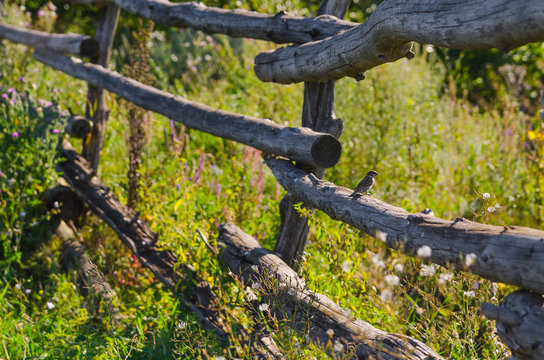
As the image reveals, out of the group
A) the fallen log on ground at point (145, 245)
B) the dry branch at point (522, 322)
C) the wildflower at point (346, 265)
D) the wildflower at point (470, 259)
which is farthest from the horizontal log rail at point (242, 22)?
the dry branch at point (522, 322)

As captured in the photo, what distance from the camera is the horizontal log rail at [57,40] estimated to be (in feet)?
15.7

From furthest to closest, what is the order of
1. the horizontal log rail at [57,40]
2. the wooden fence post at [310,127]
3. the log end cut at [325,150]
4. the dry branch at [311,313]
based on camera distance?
1. the horizontal log rail at [57,40]
2. the wooden fence post at [310,127]
3. the log end cut at [325,150]
4. the dry branch at [311,313]

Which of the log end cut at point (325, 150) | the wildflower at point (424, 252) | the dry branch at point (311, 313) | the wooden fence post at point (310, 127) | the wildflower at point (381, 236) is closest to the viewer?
the wildflower at point (424, 252)

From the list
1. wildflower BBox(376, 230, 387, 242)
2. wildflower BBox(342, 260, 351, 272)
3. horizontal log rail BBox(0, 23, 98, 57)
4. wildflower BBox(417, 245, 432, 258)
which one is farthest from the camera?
horizontal log rail BBox(0, 23, 98, 57)

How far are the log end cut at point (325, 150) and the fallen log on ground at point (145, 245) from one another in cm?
83

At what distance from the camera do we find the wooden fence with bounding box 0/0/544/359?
1530mm

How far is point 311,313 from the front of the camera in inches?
92.1

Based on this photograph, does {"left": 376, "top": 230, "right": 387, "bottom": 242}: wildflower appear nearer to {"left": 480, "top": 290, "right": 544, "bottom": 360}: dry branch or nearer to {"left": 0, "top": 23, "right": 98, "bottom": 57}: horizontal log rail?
{"left": 480, "top": 290, "right": 544, "bottom": 360}: dry branch

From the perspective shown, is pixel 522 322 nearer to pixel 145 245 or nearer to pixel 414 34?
pixel 414 34

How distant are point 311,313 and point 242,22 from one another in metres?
1.95

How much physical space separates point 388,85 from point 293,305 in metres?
3.69

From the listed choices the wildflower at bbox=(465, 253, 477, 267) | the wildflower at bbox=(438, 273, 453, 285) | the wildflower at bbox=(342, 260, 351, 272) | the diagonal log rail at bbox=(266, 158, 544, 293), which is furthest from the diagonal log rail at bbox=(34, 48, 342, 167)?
the wildflower at bbox=(465, 253, 477, 267)

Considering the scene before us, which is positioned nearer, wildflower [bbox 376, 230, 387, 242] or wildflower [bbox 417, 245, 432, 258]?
wildflower [bbox 417, 245, 432, 258]

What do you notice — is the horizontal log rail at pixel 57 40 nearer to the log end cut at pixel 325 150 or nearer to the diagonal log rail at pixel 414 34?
the diagonal log rail at pixel 414 34
